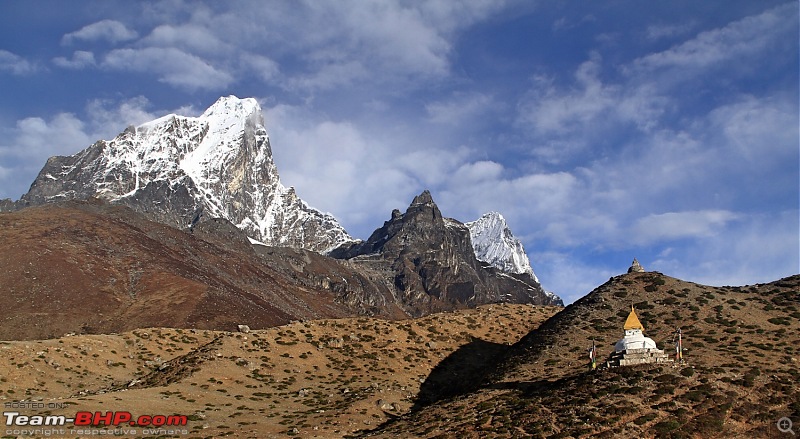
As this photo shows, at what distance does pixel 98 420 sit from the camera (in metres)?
45.1

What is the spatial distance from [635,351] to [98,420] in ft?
138

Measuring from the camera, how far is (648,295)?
72.1 m

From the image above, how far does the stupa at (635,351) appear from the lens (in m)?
48.7

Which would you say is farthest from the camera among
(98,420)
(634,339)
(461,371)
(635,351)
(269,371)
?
(461,371)

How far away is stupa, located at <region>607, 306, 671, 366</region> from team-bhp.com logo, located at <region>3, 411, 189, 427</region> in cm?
3528

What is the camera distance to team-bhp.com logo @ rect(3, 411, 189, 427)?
42.3m

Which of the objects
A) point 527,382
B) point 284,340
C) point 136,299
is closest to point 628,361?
point 527,382

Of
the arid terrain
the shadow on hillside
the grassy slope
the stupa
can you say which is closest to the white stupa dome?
the stupa

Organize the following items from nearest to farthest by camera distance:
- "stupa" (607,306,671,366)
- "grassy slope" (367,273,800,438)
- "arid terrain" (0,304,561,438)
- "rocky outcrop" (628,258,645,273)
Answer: "grassy slope" (367,273,800,438) < "stupa" (607,306,671,366) < "arid terrain" (0,304,561,438) < "rocky outcrop" (628,258,645,273)

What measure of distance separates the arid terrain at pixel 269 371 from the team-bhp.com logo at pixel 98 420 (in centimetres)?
100

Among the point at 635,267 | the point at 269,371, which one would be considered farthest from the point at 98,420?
the point at 635,267

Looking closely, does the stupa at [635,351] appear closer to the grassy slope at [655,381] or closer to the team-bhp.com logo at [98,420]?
the grassy slope at [655,381]

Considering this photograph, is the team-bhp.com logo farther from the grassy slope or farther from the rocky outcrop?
the rocky outcrop

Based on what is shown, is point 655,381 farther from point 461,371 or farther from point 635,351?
point 461,371
